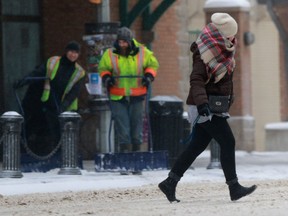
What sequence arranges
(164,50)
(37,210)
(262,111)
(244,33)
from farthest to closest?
(262,111) → (244,33) → (164,50) → (37,210)

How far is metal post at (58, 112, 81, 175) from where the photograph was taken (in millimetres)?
17359

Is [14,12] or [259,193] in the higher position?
[14,12]

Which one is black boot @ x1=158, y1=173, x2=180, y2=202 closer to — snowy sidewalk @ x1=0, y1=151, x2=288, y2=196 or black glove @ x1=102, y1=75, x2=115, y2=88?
snowy sidewalk @ x1=0, y1=151, x2=288, y2=196

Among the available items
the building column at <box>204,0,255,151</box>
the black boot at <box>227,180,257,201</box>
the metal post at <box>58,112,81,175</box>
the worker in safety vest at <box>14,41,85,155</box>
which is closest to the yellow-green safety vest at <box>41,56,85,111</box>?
the worker in safety vest at <box>14,41,85,155</box>

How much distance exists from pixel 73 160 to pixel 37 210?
418 cm

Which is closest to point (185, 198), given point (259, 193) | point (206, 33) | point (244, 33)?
point (259, 193)

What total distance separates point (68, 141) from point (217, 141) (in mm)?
4297

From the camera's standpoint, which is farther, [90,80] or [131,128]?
[90,80]

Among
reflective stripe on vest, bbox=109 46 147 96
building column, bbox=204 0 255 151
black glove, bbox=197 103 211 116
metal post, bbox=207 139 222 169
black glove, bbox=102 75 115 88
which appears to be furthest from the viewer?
building column, bbox=204 0 255 151

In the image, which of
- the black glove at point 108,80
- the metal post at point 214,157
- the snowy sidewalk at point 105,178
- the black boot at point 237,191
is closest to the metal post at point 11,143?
the snowy sidewalk at point 105,178

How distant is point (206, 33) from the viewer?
13.3 metres

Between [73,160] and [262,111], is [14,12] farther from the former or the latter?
[262,111]

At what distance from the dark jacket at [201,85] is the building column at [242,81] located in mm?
12177

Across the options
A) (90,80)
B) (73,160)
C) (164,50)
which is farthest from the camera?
(164,50)
